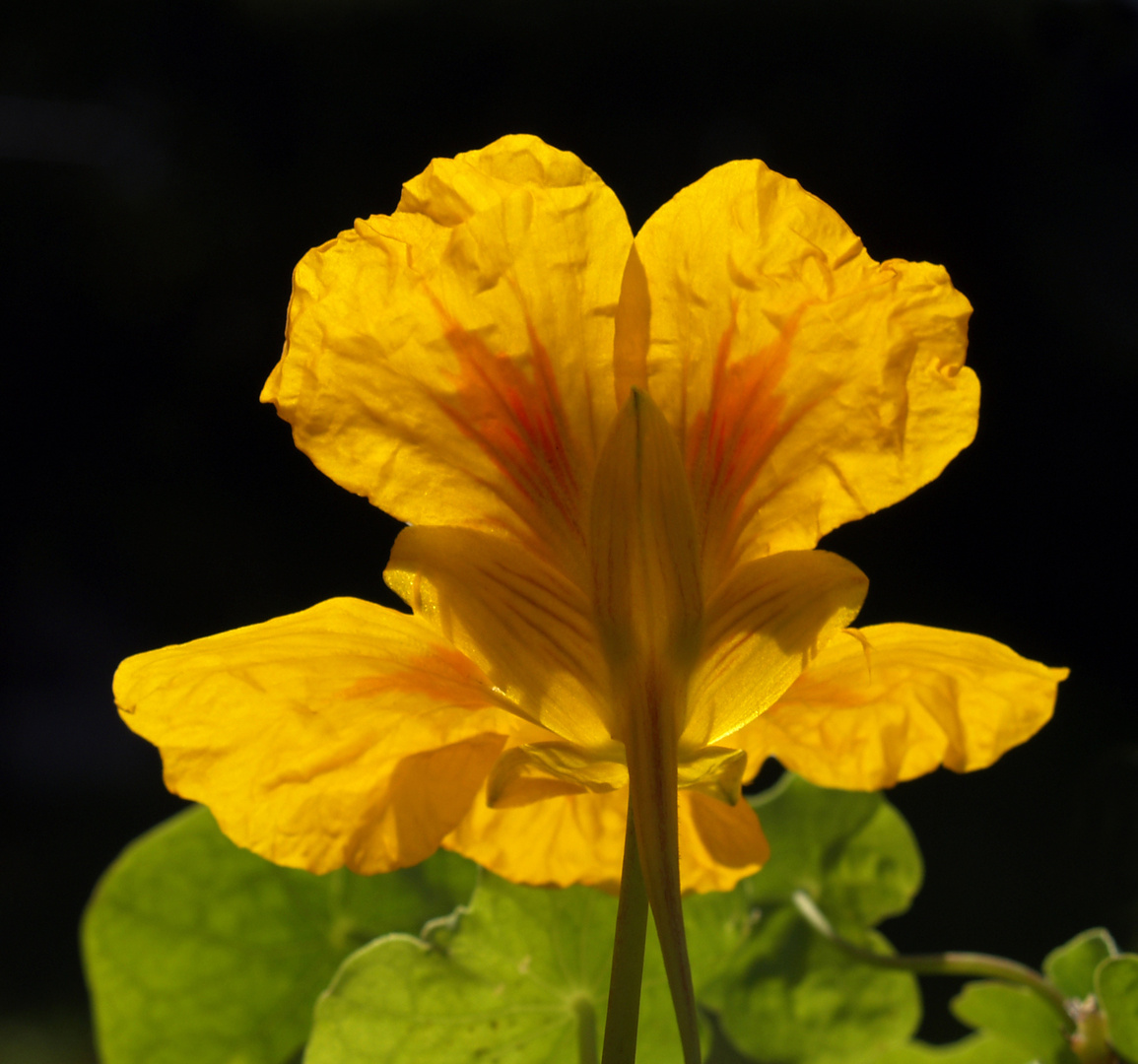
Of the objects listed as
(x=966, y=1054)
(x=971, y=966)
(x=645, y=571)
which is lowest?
(x=966, y=1054)

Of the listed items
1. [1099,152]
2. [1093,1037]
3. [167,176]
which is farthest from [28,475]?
[1093,1037]

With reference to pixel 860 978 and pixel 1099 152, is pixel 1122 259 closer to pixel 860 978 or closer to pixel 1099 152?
pixel 1099 152

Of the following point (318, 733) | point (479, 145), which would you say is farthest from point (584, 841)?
point (479, 145)

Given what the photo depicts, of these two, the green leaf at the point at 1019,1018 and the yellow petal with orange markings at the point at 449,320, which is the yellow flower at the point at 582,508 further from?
the green leaf at the point at 1019,1018

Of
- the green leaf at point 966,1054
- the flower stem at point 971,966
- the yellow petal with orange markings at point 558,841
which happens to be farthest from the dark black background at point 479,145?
the yellow petal with orange markings at point 558,841

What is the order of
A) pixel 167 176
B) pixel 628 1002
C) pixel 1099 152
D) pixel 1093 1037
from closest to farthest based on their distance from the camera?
pixel 628 1002
pixel 1093 1037
pixel 1099 152
pixel 167 176

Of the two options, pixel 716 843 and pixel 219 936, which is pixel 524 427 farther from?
pixel 219 936
